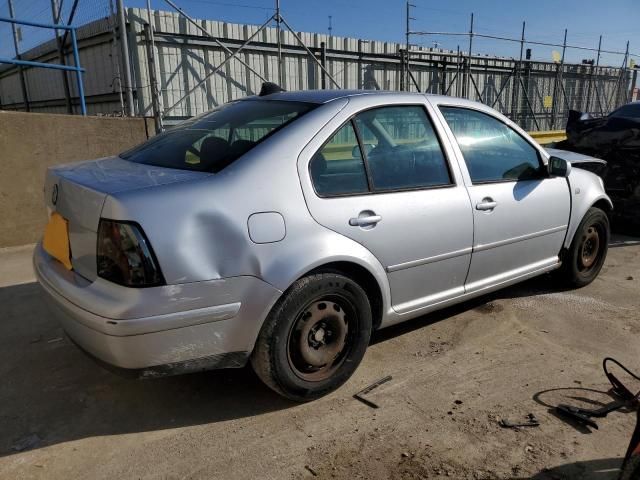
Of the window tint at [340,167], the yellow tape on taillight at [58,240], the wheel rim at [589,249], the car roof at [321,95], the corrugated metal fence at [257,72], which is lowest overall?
the wheel rim at [589,249]

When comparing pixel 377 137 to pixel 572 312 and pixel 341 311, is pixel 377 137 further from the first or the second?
pixel 572 312

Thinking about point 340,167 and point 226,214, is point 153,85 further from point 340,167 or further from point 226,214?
point 226,214

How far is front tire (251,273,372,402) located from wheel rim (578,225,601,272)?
252cm

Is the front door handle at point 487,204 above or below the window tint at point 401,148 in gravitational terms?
below

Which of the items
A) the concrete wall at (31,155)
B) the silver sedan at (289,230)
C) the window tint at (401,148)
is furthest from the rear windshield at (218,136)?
the concrete wall at (31,155)

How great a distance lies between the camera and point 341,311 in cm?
279

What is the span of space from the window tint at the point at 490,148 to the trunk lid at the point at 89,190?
72.5 inches

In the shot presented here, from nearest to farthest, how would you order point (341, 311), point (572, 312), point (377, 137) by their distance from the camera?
point (341, 311), point (377, 137), point (572, 312)

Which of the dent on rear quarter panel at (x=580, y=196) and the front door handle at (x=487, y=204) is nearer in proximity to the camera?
the front door handle at (x=487, y=204)

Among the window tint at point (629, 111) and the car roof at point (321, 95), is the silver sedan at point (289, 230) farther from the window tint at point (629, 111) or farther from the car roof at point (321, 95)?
the window tint at point (629, 111)

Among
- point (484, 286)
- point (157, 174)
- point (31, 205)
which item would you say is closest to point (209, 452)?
point (157, 174)

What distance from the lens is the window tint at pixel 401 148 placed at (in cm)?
Result: 296

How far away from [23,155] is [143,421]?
4390 millimetres

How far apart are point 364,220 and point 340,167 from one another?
0.32 meters
